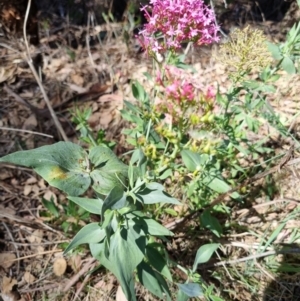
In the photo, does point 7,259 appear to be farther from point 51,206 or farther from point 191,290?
point 191,290

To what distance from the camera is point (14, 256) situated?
1988 mm

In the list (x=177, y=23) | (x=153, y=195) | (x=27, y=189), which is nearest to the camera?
(x=153, y=195)

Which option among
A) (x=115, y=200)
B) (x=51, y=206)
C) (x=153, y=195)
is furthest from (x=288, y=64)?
(x=51, y=206)

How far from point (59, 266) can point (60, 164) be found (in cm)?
87

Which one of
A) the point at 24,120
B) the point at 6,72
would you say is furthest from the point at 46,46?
the point at 24,120

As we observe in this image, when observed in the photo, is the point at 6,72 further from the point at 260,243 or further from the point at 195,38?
the point at 260,243

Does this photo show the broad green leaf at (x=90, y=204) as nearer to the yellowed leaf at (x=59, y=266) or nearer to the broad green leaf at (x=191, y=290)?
the broad green leaf at (x=191, y=290)

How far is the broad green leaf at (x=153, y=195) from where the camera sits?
1260mm

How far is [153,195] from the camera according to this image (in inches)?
50.6

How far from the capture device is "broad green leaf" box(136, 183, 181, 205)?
1.26 m

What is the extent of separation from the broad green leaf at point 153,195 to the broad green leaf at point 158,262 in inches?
13.8

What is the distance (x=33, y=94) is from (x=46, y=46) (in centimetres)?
50

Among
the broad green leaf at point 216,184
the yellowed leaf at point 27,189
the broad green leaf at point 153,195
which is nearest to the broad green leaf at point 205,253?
the broad green leaf at point 216,184

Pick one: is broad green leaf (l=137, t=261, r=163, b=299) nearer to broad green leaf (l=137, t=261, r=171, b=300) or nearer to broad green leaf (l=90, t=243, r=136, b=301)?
broad green leaf (l=137, t=261, r=171, b=300)
